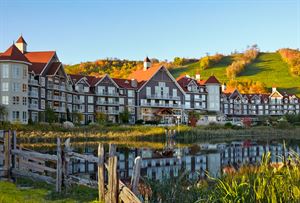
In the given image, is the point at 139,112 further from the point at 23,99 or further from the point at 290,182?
the point at 290,182

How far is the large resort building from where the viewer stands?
2089 inches

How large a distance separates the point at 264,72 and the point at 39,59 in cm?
9728

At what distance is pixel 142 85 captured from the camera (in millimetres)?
76000

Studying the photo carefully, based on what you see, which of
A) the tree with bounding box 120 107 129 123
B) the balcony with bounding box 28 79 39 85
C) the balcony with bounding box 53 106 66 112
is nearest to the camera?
the balcony with bounding box 28 79 39 85

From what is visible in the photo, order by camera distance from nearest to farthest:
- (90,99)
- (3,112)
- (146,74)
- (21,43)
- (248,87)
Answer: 1. (3,112)
2. (21,43)
3. (90,99)
4. (146,74)
5. (248,87)

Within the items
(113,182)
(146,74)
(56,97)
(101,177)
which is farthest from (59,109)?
(113,182)

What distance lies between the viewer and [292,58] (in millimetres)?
144875

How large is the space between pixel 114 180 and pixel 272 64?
484 ft

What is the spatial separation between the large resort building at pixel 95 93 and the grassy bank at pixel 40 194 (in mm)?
41200

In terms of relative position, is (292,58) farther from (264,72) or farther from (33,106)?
(33,106)

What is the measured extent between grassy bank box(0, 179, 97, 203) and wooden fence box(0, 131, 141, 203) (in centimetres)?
34

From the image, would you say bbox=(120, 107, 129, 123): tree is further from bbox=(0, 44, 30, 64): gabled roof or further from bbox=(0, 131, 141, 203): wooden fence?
bbox=(0, 131, 141, 203): wooden fence

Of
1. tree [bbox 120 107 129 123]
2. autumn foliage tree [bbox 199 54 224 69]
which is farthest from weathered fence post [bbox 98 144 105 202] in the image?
autumn foliage tree [bbox 199 54 224 69]

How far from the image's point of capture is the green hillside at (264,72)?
128 meters
